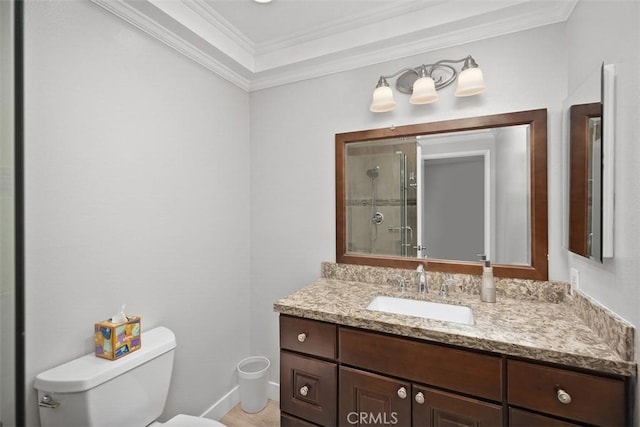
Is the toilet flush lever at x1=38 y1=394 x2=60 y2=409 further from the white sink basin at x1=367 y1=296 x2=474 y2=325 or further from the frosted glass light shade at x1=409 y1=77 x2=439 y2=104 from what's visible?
the frosted glass light shade at x1=409 y1=77 x2=439 y2=104

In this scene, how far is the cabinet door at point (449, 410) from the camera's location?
1.13 meters

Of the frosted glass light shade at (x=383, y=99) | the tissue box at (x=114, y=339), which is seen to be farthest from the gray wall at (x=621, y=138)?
the tissue box at (x=114, y=339)

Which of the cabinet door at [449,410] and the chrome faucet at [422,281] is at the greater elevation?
the chrome faucet at [422,281]

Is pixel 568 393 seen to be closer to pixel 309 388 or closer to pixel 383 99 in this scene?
pixel 309 388

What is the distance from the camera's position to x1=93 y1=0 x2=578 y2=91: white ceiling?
4.91 feet

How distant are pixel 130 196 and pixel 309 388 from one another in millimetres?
1272

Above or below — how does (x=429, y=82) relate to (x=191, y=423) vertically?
above

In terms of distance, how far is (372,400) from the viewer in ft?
4.42

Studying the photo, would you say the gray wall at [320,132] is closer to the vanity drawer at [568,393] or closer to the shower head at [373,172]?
the shower head at [373,172]

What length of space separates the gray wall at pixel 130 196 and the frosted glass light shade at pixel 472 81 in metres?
1.47

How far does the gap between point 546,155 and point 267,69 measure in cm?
172

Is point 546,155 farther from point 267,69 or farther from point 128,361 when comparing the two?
point 128,361

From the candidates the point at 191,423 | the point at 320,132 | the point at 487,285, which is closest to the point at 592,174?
the point at 487,285

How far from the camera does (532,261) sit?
154 cm
